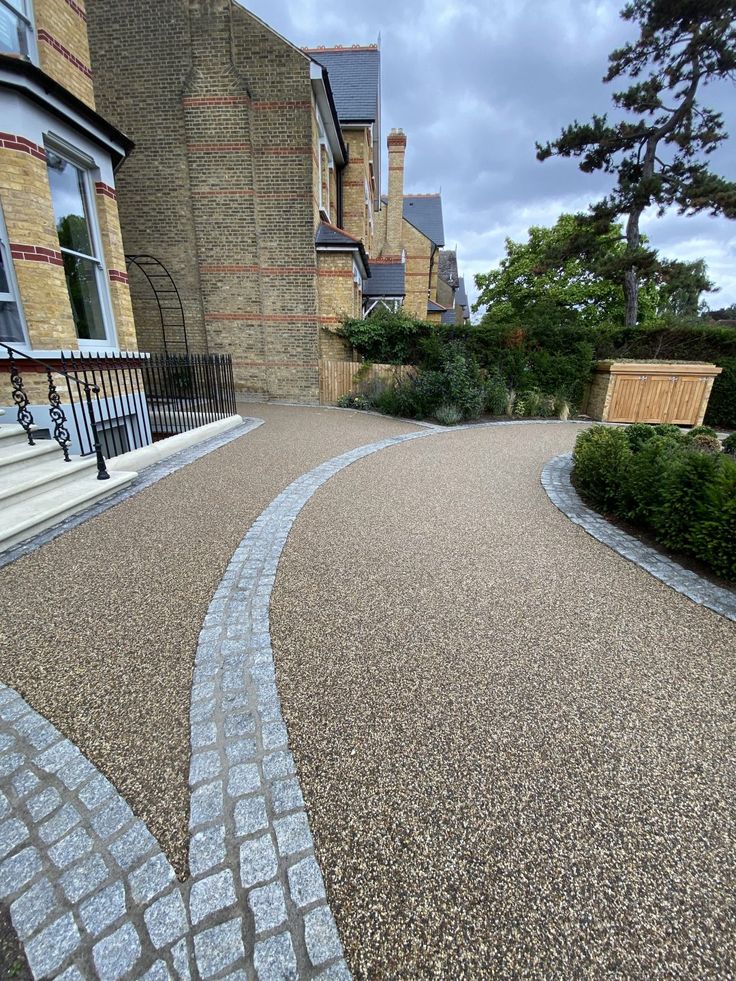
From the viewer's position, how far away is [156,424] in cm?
866

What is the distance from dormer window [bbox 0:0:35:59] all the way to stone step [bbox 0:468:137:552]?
5.47 m

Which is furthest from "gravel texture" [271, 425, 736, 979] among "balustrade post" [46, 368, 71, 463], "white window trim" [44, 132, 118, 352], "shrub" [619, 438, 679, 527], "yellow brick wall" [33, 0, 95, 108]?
"yellow brick wall" [33, 0, 95, 108]

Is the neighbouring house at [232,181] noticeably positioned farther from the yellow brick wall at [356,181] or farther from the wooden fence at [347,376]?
the yellow brick wall at [356,181]

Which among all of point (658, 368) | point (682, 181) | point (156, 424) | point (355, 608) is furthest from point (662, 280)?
point (355, 608)

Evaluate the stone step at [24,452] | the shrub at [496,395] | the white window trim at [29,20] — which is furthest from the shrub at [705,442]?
the white window trim at [29,20]

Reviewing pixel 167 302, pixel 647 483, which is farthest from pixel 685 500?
pixel 167 302

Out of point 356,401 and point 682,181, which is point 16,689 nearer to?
point 356,401

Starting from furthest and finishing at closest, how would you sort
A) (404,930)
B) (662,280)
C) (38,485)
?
(662,280) → (38,485) → (404,930)

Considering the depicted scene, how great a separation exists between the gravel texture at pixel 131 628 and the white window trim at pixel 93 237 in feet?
11.7

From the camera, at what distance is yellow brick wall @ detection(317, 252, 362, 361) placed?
12.1 metres

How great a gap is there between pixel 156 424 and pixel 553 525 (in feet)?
25.6

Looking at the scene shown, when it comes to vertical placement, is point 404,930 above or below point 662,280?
below

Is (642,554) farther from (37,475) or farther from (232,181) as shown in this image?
(232,181)

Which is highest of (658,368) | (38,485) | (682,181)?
(682,181)
